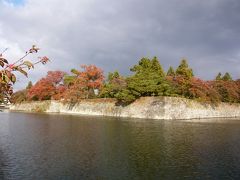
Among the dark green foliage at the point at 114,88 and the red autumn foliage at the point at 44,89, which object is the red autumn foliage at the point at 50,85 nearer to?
the red autumn foliage at the point at 44,89

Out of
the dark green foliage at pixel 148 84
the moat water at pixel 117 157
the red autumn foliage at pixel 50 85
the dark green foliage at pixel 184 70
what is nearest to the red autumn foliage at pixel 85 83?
the red autumn foliage at pixel 50 85

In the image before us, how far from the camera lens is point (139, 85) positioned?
180 feet

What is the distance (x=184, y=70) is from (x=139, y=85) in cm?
1054

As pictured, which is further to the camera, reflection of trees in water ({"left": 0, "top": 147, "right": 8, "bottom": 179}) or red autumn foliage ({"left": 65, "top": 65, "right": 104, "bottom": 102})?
red autumn foliage ({"left": 65, "top": 65, "right": 104, "bottom": 102})

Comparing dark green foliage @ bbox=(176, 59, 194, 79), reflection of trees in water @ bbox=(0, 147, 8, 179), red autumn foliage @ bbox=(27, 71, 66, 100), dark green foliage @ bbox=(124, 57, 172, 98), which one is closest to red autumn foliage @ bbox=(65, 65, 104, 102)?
red autumn foliage @ bbox=(27, 71, 66, 100)

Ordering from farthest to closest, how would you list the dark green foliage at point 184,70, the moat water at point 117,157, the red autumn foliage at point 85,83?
the red autumn foliage at point 85,83 → the dark green foliage at point 184,70 → the moat water at point 117,157

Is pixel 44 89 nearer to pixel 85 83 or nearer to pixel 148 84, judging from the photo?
pixel 85 83

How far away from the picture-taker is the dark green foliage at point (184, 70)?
188 feet

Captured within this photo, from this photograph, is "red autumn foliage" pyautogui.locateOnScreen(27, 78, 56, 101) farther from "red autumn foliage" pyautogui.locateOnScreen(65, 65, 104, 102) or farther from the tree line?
"red autumn foliage" pyautogui.locateOnScreen(65, 65, 104, 102)

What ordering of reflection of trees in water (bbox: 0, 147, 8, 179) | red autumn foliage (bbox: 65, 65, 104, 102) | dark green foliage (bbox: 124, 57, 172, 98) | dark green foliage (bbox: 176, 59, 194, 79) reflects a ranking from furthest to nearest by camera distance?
red autumn foliage (bbox: 65, 65, 104, 102) < dark green foliage (bbox: 176, 59, 194, 79) < dark green foliage (bbox: 124, 57, 172, 98) < reflection of trees in water (bbox: 0, 147, 8, 179)

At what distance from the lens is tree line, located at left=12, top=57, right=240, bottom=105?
5466 centimetres

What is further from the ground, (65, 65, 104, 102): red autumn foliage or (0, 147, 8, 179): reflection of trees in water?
(65, 65, 104, 102): red autumn foliage

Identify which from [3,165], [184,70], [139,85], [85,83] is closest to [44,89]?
[85,83]

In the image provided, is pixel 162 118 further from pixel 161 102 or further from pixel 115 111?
pixel 115 111
